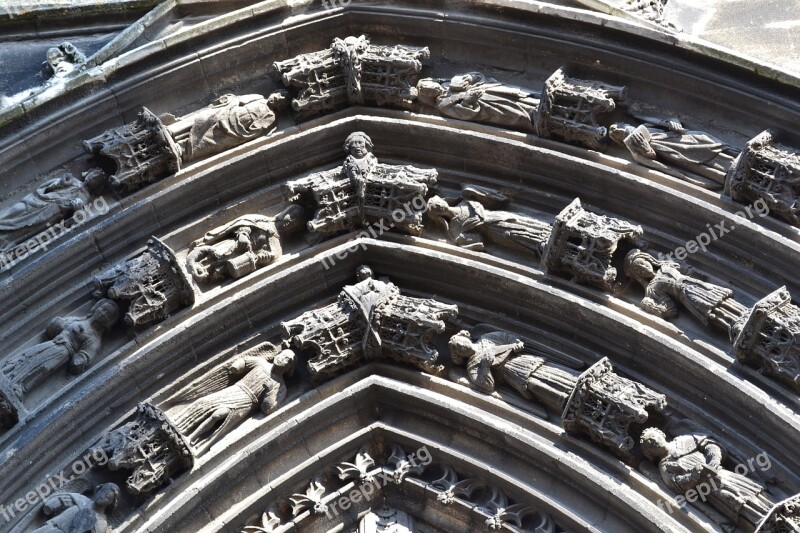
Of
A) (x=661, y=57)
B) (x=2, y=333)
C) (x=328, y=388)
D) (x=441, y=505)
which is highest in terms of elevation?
(x=661, y=57)

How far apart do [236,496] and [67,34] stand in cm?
452

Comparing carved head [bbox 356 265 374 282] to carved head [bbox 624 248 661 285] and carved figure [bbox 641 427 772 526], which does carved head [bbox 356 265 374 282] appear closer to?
carved head [bbox 624 248 661 285]

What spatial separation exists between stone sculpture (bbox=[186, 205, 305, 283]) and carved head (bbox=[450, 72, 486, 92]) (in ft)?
5.79

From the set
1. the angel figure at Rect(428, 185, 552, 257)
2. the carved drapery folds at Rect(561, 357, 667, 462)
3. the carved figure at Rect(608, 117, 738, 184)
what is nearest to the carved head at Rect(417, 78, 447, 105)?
the angel figure at Rect(428, 185, 552, 257)

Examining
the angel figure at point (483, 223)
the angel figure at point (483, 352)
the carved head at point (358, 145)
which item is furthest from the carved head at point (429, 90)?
the angel figure at point (483, 352)

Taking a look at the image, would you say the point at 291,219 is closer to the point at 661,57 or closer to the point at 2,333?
the point at 2,333

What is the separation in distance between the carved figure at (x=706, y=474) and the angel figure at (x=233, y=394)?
2.96 metres

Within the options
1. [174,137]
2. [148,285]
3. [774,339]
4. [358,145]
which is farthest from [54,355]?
[774,339]

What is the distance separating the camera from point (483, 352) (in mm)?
10414

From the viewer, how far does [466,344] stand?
10445 millimetres

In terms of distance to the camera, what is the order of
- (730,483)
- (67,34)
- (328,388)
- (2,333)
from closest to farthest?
(730,483) < (2,333) < (328,388) < (67,34)

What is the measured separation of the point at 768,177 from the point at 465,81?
2.83 meters

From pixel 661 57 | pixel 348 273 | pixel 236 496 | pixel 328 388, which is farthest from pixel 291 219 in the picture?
pixel 661 57

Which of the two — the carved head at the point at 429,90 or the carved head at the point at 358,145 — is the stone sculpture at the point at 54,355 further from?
the carved head at the point at 429,90
